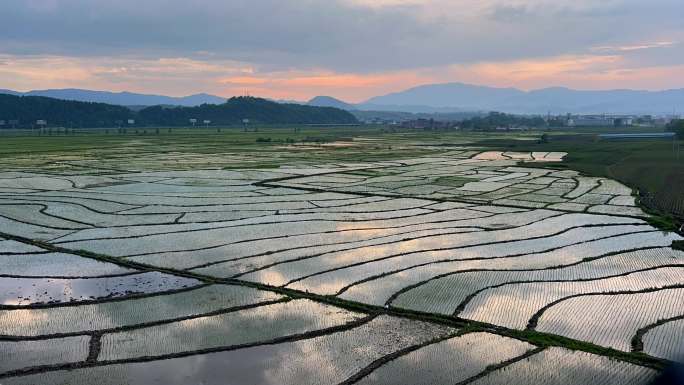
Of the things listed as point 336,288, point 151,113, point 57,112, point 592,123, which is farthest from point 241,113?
point 336,288

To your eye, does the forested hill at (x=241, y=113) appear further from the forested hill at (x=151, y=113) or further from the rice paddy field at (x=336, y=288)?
the rice paddy field at (x=336, y=288)

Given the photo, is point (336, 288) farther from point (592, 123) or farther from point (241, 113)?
point (592, 123)

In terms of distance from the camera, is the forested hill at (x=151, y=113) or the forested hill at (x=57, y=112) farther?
the forested hill at (x=151, y=113)

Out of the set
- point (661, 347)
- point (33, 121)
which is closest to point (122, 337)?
point (661, 347)

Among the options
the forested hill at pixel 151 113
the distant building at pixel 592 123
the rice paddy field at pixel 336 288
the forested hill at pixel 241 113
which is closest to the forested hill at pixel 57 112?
the forested hill at pixel 151 113

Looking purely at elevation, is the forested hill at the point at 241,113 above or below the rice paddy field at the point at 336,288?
above

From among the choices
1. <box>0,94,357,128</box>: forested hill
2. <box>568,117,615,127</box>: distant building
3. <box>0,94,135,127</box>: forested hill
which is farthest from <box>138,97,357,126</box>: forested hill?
<box>568,117,615,127</box>: distant building
